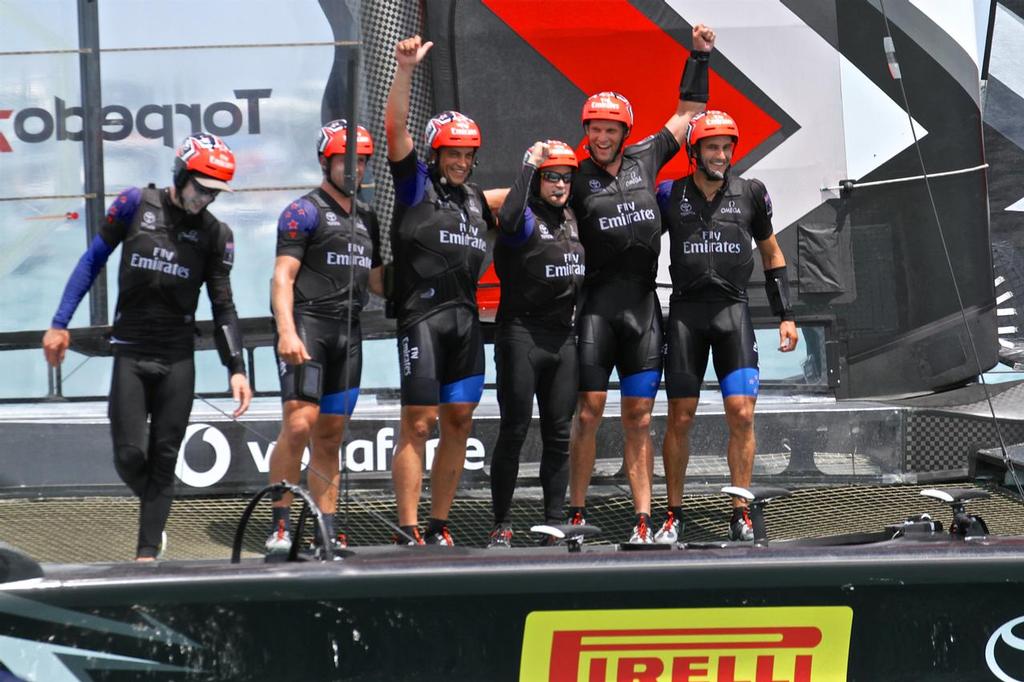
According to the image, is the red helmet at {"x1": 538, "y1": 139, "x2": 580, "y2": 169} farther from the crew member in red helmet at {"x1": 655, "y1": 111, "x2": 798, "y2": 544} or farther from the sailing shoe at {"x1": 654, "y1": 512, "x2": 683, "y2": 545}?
the sailing shoe at {"x1": 654, "y1": 512, "x2": 683, "y2": 545}

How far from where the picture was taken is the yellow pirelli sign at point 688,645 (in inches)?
158

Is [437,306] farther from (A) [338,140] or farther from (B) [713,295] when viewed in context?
(B) [713,295]

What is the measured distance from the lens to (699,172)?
5.79 m

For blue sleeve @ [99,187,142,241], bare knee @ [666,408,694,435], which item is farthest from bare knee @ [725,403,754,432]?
blue sleeve @ [99,187,142,241]

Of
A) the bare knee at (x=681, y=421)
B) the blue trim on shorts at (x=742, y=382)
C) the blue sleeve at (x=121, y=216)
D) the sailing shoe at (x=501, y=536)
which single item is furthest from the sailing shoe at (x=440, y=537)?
the blue sleeve at (x=121, y=216)

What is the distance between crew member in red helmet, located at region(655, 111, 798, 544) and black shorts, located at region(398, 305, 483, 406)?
78 cm

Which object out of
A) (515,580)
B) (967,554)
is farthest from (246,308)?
(967,554)

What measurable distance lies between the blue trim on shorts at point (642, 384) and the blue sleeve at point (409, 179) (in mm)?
1020

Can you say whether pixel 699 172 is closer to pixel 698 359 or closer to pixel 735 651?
pixel 698 359

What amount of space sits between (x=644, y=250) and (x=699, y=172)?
0.42m

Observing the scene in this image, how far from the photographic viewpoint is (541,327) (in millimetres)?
5469

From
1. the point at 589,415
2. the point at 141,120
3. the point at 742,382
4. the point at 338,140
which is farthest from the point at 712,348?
the point at 141,120

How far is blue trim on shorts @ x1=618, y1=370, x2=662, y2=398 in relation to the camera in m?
5.59

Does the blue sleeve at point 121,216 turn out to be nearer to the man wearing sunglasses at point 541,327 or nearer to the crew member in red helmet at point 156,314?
the crew member in red helmet at point 156,314
